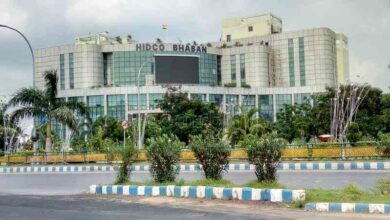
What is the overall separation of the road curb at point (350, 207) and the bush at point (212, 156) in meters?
3.79

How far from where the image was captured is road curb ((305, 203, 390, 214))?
10.2m

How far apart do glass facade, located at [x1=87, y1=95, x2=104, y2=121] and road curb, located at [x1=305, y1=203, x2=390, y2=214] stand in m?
93.2

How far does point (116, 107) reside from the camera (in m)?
102

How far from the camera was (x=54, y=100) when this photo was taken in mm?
41281

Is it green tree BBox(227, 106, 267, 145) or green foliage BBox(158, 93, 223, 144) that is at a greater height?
green foliage BBox(158, 93, 223, 144)

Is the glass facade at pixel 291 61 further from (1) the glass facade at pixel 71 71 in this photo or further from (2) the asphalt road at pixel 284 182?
(2) the asphalt road at pixel 284 182

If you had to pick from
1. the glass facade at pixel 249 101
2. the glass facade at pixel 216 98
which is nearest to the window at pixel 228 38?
the glass facade at pixel 249 101

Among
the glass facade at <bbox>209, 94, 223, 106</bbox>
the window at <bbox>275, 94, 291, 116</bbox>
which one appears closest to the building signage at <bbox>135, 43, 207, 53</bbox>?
the glass facade at <bbox>209, 94, 223, 106</bbox>

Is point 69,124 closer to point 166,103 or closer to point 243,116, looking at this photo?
point 243,116

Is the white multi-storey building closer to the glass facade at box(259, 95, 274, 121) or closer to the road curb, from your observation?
the glass facade at box(259, 95, 274, 121)

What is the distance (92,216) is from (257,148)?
4.56 meters

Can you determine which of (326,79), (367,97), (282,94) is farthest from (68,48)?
(367,97)

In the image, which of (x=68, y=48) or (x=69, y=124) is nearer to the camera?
(x=69, y=124)

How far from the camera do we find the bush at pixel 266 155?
43.4 feet
